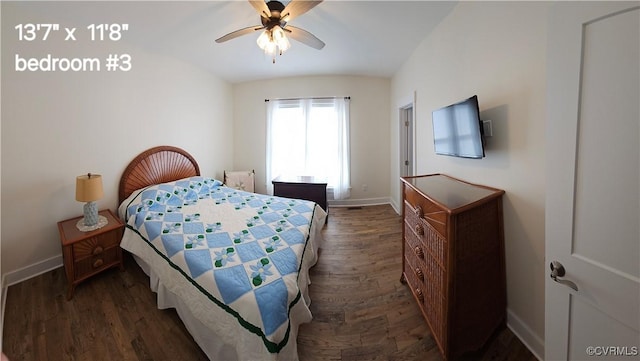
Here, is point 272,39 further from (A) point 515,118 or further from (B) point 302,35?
(A) point 515,118

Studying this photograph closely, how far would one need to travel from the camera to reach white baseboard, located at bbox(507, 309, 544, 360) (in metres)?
1.22

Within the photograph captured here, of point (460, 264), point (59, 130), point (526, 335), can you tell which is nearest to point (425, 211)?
point (460, 264)

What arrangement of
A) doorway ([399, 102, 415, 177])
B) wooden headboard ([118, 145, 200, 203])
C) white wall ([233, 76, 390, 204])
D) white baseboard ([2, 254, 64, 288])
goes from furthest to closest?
white wall ([233, 76, 390, 204])
doorway ([399, 102, 415, 177])
wooden headboard ([118, 145, 200, 203])
white baseboard ([2, 254, 64, 288])

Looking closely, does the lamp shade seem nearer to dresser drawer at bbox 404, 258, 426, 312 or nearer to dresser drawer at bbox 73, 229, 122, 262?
dresser drawer at bbox 73, 229, 122, 262

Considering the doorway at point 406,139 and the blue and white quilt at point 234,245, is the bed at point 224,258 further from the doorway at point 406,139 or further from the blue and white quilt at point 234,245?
the doorway at point 406,139

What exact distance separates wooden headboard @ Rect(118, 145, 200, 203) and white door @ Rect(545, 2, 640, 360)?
3509 millimetres

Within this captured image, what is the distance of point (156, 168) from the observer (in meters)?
2.71

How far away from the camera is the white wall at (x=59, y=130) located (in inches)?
68.9

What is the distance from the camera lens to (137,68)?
2.49 m

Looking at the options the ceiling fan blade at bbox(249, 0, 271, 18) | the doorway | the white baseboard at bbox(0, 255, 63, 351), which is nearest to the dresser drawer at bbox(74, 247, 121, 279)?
the white baseboard at bbox(0, 255, 63, 351)

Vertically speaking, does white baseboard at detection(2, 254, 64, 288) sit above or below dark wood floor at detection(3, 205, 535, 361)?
above

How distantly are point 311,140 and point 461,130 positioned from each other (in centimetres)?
263

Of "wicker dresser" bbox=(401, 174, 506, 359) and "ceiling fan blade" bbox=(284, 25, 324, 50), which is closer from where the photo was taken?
"wicker dresser" bbox=(401, 174, 506, 359)

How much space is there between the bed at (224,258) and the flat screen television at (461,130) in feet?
4.70
